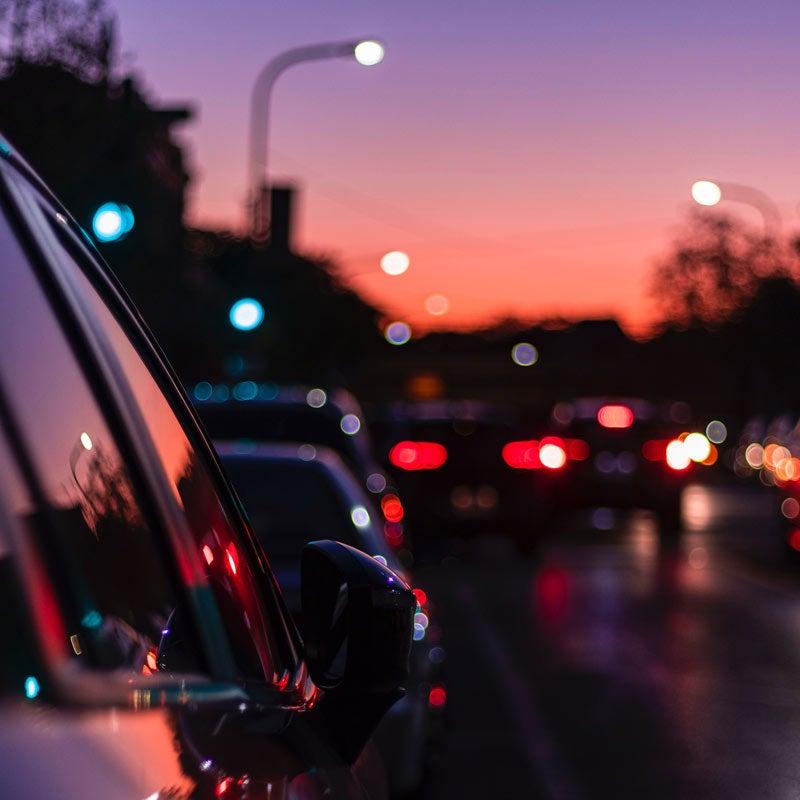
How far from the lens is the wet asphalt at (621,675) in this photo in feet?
27.7

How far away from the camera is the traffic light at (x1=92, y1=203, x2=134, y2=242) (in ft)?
45.1

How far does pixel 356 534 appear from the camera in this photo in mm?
7430

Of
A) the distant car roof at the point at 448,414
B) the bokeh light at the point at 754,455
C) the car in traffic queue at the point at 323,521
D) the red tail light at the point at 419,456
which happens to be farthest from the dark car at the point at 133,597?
the bokeh light at the point at 754,455

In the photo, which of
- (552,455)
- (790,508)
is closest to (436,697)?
(790,508)

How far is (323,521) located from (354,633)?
5046 mm

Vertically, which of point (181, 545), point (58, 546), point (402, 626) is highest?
point (58, 546)

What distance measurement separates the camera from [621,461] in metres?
27.2

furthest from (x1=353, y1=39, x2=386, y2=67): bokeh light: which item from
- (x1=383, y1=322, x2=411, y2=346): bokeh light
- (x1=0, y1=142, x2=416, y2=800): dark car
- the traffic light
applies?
(x1=383, y1=322, x2=411, y2=346): bokeh light

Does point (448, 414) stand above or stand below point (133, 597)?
below

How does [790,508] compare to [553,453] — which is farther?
[553,453]

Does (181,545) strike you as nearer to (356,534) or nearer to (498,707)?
(356,534)

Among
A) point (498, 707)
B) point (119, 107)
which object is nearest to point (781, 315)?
point (119, 107)

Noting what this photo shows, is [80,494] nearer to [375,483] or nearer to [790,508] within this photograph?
[375,483]

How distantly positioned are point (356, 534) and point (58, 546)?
5.73 metres
